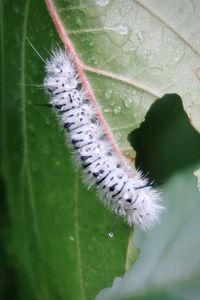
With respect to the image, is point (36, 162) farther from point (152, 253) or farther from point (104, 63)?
point (152, 253)

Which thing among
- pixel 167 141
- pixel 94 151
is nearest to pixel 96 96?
pixel 94 151

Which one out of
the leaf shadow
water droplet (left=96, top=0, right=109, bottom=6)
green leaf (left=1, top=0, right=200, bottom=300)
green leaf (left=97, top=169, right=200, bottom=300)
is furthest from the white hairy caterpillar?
the leaf shadow


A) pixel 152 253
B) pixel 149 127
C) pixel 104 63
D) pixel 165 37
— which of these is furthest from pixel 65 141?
pixel 149 127

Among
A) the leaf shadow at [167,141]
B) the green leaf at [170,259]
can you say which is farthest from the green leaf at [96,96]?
the leaf shadow at [167,141]

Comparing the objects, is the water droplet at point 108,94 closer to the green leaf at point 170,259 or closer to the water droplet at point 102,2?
the water droplet at point 102,2

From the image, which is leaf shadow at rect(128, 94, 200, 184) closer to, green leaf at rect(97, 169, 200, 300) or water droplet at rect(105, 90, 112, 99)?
green leaf at rect(97, 169, 200, 300)

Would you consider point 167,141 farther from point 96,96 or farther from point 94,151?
point 96,96

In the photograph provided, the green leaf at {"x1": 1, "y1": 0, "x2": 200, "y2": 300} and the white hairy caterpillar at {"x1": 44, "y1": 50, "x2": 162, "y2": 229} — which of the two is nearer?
the green leaf at {"x1": 1, "y1": 0, "x2": 200, "y2": 300}
